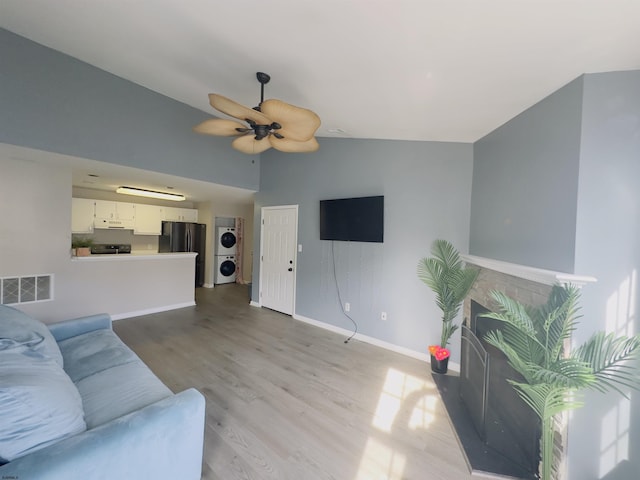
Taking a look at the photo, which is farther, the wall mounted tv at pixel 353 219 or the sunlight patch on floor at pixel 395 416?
the wall mounted tv at pixel 353 219

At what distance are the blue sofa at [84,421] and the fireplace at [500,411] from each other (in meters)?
1.86

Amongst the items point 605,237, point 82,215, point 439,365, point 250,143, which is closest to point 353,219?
point 250,143

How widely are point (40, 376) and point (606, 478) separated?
3.05 metres

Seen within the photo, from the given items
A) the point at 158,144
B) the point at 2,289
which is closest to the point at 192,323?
the point at 2,289

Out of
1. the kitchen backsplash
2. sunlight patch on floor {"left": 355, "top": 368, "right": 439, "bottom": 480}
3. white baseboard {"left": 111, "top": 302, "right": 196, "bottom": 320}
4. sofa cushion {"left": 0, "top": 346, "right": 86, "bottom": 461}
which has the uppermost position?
the kitchen backsplash

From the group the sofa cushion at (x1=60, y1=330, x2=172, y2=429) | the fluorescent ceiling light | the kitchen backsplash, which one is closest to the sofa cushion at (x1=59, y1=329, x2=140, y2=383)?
the sofa cushion at (x1=60, y1=330, x2=172, y2=429)

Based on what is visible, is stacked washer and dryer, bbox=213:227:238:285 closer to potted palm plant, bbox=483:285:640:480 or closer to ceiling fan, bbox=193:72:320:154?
ceiling fan, bbox=193:72:320:154

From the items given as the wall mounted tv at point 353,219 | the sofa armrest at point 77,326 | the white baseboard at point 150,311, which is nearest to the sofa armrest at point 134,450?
the sofa armrest at point 77,326

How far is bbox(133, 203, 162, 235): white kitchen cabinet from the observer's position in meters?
5.55

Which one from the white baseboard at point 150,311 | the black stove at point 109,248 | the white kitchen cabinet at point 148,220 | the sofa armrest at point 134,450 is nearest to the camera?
the sofa armrest at point 134,450

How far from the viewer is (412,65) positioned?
1692mm

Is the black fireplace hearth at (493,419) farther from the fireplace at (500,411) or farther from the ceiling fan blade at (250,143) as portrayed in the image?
the ceiling fan blade at (250,143)

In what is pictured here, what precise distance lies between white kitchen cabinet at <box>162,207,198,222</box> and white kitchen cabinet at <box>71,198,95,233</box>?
4.29 ft

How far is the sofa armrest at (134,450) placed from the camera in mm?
893
